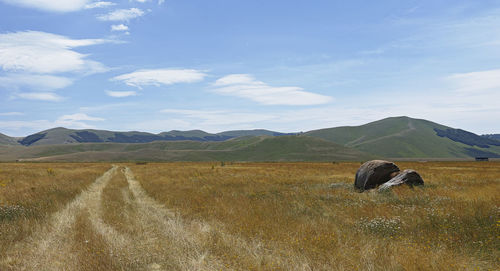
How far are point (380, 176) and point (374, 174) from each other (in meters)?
0.56

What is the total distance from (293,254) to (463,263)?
11.7 feet

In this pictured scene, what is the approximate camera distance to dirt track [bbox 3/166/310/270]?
253 inches

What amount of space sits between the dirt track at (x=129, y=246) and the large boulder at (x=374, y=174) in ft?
47.9

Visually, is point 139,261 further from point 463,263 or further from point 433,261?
point 463,263

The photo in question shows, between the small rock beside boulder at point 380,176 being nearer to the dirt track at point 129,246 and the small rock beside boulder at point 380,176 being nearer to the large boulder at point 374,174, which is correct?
the large boulder at point 374,174

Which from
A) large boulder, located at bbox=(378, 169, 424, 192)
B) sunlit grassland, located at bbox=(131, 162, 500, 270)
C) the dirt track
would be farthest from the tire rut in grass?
large boulder, located at bbox=(378, 169, 424, 192)

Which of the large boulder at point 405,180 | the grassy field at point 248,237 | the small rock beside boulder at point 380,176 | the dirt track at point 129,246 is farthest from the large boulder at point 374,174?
the dirt track at point 129,246

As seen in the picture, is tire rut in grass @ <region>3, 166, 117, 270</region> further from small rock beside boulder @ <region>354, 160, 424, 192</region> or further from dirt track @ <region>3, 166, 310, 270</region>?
small rock beside boulder @ <region>354, 160, 424, 192</region>

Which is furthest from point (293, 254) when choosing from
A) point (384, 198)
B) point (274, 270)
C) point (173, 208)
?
point (384, 198)

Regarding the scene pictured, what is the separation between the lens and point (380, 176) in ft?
69.2

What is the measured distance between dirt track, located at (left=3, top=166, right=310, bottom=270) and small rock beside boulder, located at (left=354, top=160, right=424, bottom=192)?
1465 cm

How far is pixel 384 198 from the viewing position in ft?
49.9

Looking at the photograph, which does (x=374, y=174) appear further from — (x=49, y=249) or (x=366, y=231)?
(x=49, y=249)

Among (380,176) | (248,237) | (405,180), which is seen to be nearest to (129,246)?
(248,237)
